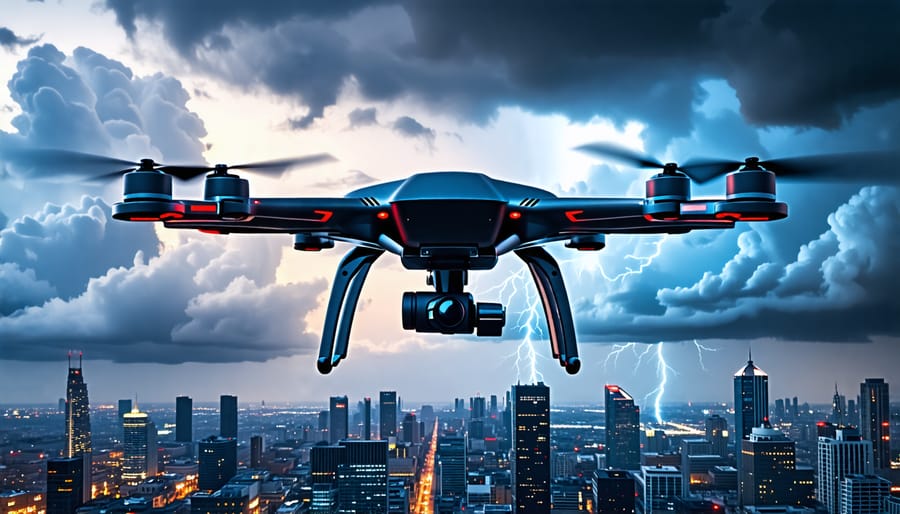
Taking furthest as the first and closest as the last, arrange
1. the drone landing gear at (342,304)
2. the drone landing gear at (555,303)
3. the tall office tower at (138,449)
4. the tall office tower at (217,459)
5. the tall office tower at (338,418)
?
the tall office tower at (338,418)
the tall office tower at (138,449)
the tall office tower at (217,459)
the drone landing gear at (555,303)
the drone landing gear at (342,304)

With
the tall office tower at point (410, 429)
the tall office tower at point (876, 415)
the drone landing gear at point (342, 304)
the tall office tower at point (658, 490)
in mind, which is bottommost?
the tall office tower at point (658, 490)

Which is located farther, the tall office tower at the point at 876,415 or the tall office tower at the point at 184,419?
the tall office tower at the point at 184,419

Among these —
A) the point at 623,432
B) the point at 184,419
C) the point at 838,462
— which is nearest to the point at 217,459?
the point at 184,419

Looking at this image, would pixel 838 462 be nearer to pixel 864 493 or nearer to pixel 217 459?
pixel 864 493

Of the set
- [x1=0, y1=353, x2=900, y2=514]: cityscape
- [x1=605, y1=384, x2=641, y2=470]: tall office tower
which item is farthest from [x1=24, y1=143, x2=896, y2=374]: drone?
[x1=605, y1=384, x2=641, y2=470]: tall office tower

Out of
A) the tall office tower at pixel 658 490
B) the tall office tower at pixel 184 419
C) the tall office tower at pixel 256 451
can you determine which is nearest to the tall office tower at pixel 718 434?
the tall office tower at pixel 658 490

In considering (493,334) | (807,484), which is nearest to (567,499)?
(807,484)

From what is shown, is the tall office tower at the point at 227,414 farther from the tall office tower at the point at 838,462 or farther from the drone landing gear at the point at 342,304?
the drone landing gear at the point at 342,304
